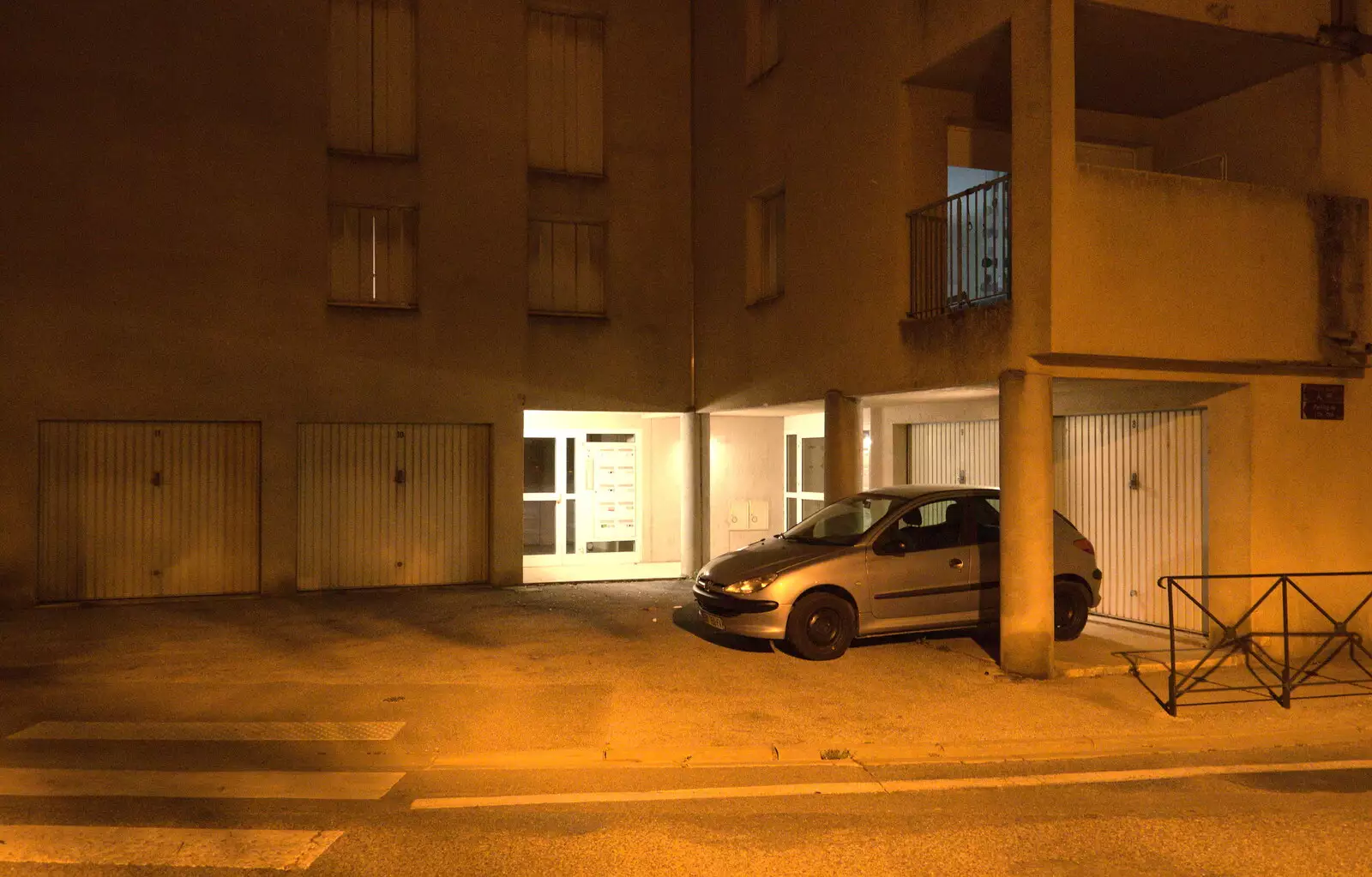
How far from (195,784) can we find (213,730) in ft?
4.10

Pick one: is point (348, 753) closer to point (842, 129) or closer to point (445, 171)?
point (842, 129)

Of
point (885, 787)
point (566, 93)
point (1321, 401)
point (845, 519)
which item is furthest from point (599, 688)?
point (566, 93)

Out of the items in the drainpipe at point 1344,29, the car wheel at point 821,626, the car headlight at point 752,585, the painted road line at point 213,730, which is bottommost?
the painted road line at point 213,730

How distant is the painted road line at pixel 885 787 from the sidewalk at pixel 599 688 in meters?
0.59

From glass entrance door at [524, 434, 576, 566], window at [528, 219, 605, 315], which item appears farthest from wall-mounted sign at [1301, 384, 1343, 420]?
glass entrance door at [524, 434, 576, 566]

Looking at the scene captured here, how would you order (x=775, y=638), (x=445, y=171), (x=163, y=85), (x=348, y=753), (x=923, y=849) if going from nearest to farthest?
(x=923, y=849), (x=348, y=753), (x=775, y=638), (x=163, y=85), (x=445, y=171)

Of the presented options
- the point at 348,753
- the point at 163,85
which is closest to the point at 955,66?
the point at 348,753

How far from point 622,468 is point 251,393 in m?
5.93

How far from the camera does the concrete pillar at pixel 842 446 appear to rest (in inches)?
482

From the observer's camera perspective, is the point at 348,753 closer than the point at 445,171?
Yes

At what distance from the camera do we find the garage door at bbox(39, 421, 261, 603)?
13562 mm

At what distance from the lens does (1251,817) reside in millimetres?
5844

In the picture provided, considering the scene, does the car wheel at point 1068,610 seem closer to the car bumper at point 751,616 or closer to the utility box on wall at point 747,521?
the car bumper at point 751,616

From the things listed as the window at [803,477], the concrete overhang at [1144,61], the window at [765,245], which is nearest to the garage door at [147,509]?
the window at [765,245]
